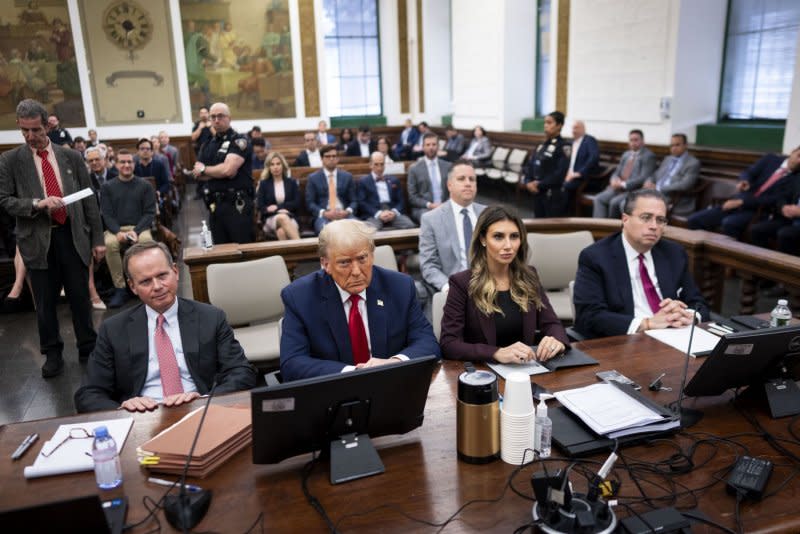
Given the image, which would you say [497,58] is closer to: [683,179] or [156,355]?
[683,179]

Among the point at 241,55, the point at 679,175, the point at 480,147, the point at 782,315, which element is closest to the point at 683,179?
the point at 679,175

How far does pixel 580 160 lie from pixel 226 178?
5.00 meters

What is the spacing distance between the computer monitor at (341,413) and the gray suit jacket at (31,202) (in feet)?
10.6

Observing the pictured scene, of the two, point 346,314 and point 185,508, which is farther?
point 346,314

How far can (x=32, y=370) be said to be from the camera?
14.7ft

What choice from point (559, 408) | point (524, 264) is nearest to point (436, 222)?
point (524, 264)

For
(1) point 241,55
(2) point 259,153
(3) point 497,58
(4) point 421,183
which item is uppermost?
(1) point 241,55

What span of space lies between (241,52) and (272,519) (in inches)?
586

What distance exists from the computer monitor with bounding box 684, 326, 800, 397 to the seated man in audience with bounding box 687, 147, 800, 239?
455cm

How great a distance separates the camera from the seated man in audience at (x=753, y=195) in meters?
5.84

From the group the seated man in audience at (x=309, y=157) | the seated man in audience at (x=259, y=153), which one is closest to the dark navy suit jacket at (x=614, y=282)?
the seated man in audience at (x=259, y=153)

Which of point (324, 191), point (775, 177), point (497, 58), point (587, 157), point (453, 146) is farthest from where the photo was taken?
point (453, 146)

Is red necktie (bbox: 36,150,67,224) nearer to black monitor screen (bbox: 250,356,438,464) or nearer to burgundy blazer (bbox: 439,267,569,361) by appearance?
burgundy blazer (bbox: 439,267,569,361)

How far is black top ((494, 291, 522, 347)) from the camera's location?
2.78m
